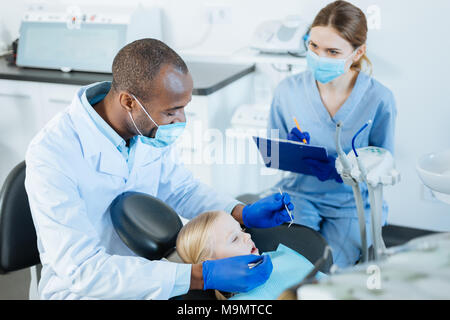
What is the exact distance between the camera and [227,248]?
1273 millimetres

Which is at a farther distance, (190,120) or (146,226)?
(190,120)

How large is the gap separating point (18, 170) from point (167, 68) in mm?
522

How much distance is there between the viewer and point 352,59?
190 cm

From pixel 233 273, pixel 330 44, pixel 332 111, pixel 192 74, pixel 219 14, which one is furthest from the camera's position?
pixel 219 14

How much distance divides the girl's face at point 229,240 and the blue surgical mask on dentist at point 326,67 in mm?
830

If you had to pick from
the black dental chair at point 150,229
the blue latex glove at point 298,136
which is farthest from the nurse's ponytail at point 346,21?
the black dental chair at point 150,229

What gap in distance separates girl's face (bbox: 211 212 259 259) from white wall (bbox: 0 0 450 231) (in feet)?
4.95

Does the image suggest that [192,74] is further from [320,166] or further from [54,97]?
[320,166]

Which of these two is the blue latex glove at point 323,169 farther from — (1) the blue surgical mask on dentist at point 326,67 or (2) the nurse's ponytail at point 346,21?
(2) the nurse's ponytail at point 346,21

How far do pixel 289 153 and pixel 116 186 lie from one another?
2.20 feet

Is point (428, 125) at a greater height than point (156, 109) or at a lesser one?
lesser

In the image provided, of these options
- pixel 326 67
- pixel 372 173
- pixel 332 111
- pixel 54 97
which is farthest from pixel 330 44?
pixel 54 97
